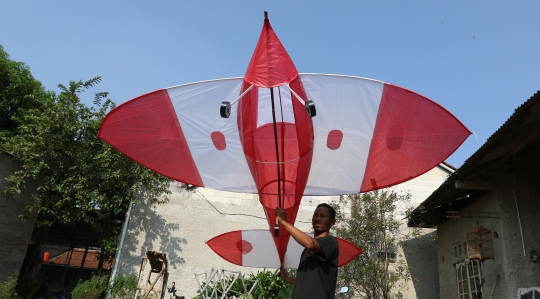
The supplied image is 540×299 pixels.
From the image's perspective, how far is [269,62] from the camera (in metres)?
3.58

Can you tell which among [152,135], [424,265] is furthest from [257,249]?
[424,265]

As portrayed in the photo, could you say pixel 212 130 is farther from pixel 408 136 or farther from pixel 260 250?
pixel 408 136

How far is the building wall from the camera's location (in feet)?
38.3

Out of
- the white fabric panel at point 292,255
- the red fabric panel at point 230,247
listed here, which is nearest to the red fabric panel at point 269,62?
the white fabric panel at point 292,255

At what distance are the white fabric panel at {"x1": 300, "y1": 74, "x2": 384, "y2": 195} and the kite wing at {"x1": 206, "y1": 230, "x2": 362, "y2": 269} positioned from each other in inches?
33.6

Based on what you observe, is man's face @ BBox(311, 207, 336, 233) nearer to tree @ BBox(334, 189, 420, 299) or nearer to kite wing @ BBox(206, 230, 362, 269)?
kite wing @ BBox(206, 230, 362, 269)

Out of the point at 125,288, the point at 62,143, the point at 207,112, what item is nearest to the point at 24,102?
the point at 62,143

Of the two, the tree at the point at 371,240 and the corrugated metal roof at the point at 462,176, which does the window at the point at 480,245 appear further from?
the tree at the point at 371,240

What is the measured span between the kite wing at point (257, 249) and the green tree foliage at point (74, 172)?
689 cm

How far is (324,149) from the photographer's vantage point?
14.7 feet

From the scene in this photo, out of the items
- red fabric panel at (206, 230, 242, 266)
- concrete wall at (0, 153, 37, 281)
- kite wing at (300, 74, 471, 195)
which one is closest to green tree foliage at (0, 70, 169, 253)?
concrete wall at (0, 153, 37, 281)

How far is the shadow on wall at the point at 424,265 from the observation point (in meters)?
11.7

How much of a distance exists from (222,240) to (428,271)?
8.45 metres

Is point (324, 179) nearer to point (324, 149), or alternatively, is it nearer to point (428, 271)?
point (324, 149)
